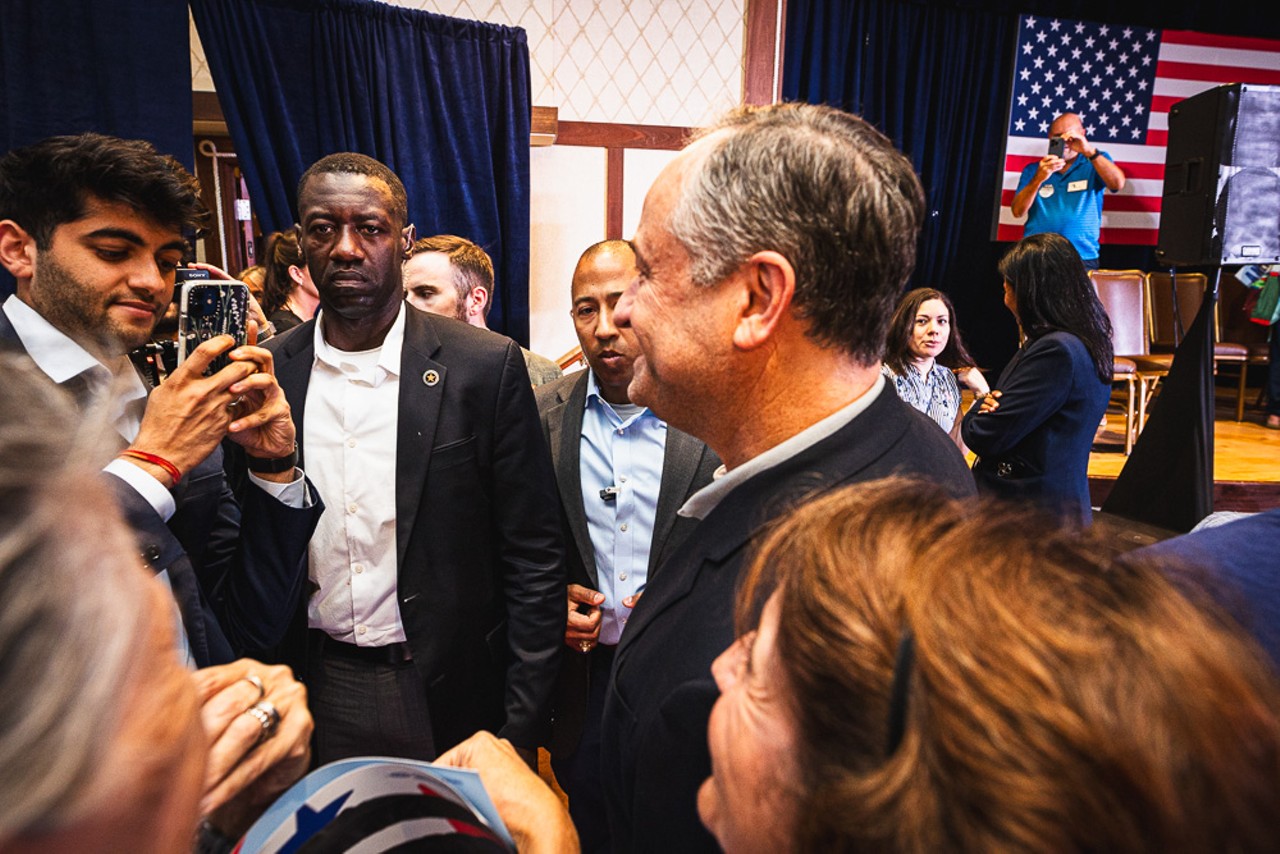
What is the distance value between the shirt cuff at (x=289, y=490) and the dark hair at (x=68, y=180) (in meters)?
0.56

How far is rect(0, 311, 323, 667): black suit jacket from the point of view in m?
1.38

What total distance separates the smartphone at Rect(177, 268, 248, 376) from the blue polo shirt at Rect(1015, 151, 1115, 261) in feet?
19.0

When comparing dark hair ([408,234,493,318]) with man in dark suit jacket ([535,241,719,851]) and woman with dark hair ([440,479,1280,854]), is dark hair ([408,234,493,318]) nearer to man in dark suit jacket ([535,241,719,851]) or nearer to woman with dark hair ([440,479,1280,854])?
man in dark suit jacket ([535,241,719,851])

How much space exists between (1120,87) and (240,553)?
7.30 meters

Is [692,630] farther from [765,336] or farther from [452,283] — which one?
[452,283]

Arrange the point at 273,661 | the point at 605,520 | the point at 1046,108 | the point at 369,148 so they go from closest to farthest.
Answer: the point at 273,661, the point at 605,520, the point at 369,148, the point at 1046,108

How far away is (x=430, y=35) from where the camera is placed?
13.5 feet

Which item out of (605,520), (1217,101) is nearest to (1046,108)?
(1217,101)

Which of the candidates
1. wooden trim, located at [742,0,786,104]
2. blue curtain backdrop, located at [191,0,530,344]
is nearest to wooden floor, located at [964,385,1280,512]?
wooden trim, located at [742,0,786,104]

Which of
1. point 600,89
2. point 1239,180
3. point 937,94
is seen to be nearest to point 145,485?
point 1239,180

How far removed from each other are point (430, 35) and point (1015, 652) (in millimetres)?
4602

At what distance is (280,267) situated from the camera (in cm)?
308

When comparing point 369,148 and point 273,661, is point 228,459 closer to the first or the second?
point 273,661

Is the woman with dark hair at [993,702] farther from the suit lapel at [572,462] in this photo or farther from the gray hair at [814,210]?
the suit lapel at [572,462]
